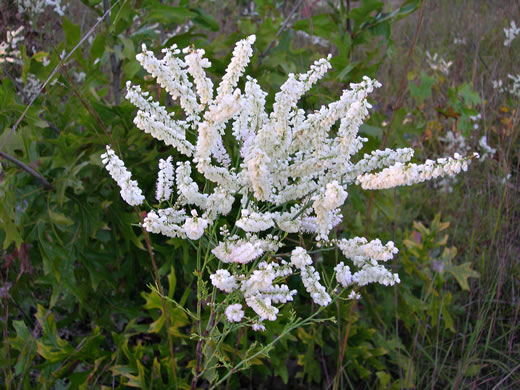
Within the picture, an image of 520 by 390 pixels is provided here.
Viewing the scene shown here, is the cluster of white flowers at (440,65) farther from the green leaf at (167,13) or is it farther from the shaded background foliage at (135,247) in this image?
the green leaf at (167,13)

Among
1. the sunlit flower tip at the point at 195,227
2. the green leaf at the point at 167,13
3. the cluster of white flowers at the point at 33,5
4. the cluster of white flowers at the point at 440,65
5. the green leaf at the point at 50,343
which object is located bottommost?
the green leaf at the point at 50,343

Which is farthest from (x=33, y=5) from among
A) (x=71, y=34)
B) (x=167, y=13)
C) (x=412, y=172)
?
(x=412, y=172)

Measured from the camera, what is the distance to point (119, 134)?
72.7 inches

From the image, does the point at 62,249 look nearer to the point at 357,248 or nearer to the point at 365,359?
the point at 357,248

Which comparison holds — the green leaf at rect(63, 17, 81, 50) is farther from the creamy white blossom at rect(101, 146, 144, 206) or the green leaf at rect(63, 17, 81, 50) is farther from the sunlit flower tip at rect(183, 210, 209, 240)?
the sunlit flower tip at rect(183, 210, 209, 240)


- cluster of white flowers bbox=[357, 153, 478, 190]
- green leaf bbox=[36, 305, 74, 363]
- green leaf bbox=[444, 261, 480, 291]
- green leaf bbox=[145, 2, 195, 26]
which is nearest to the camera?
cluster of white flowers bbox=[357, 153, 478, 190]

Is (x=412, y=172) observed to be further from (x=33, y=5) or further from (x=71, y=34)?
(x=33, y=5)

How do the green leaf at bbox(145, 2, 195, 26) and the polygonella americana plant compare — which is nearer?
the polygonella americana plant

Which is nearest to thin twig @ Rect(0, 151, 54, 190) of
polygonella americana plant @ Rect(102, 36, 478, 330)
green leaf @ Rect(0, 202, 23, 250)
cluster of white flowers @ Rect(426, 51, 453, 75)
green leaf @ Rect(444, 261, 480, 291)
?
green leaf @ Rect(0, 202, 23, 250)

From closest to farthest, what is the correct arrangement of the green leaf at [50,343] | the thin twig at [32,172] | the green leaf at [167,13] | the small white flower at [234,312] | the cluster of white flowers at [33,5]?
the small white flower at [234,312]
the thin twig at [32,172]
the green leaf at [50,343]
the green leaf at [167,13]
the cluster of white flowers at [33,5]

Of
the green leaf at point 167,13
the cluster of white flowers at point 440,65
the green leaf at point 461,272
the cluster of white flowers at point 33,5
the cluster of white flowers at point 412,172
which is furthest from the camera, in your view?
the cluster of white flowers at point 440,65

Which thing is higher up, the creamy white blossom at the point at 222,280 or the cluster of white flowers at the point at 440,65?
the cluster of white flowers at the point at 440,65

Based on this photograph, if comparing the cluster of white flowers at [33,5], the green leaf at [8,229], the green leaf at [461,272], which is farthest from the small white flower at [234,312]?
the cluster of white flowers at [33,5]

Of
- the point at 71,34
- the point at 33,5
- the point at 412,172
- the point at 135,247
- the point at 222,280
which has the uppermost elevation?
the point at 33,5
